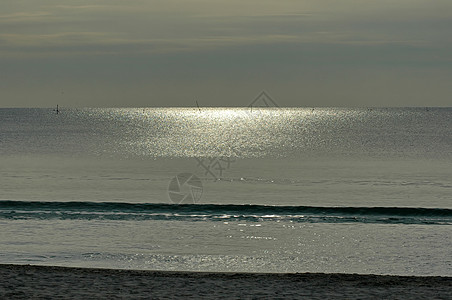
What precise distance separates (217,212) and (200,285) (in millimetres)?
17628

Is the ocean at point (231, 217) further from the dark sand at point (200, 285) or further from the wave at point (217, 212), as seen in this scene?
the dark sand at point (200, 285)

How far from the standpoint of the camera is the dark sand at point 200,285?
15.9m

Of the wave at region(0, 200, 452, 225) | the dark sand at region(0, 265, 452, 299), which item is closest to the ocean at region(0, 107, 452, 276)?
the wave at region(0, 200, 452, 225)

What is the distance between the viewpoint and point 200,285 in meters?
17.2

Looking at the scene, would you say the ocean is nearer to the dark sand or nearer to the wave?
the wave

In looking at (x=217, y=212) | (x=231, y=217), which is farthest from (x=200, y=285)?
(x=217, y=212)

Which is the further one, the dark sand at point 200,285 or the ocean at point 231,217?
the ocean at point 231,217

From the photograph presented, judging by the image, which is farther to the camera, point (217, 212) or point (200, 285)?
point (217, 212)

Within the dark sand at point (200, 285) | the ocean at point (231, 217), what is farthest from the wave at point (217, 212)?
the dark sand at point (200, 285)

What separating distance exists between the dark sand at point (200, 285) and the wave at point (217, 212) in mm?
A: 13541

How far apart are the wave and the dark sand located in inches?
533

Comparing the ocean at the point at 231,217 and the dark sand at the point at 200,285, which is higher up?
the ocean at the point at 231,217

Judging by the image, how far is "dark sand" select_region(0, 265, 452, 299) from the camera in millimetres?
15852

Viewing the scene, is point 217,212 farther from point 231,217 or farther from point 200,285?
point 200,285
